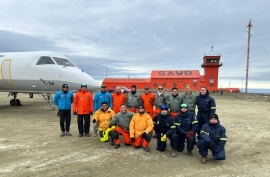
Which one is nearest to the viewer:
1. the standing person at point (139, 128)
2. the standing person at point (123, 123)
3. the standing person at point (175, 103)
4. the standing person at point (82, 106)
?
the standing person at point (139, 128)

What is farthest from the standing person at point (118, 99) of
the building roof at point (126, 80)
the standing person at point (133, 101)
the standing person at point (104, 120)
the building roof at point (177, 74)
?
the building roof at point (126, 80)

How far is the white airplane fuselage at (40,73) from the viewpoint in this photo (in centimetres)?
1226

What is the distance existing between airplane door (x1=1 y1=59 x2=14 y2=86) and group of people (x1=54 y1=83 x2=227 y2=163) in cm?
674

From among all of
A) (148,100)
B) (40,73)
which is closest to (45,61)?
(40,73)

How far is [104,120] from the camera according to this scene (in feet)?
25.4

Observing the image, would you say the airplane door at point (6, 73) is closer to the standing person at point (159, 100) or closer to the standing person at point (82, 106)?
the standing person at point (82, 106)

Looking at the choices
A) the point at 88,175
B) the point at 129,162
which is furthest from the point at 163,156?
the point at 88,175

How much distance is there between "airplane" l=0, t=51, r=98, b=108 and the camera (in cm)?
1226

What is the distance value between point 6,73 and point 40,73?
257 centimetres

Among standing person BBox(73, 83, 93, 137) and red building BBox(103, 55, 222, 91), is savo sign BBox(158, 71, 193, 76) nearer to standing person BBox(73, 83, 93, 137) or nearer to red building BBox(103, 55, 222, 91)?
red building BBox(103, 55, 222, 91)

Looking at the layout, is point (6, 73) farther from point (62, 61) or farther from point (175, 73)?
point (175, 73)

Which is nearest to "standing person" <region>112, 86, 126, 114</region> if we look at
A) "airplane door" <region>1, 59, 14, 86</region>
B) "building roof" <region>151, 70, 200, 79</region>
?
"airplane door" <region>1, 59, 14, 86</region>

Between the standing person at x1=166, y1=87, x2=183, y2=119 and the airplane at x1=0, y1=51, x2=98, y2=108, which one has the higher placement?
the airplane at x1=0, y1=51, x2=98, y2=108

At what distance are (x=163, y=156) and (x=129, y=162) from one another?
1074 mm
